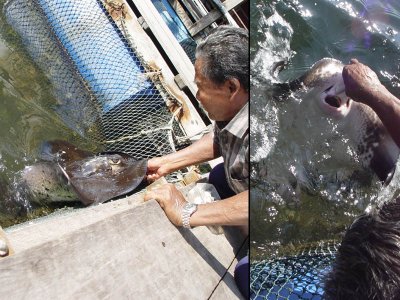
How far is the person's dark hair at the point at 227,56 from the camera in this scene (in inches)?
89.7

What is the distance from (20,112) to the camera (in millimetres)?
4371

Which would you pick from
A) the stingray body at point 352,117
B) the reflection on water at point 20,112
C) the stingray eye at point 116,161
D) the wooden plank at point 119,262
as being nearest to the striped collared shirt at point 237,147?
the wooden plank at point 119,262

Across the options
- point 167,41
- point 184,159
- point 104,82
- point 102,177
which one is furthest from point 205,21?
point 102,177

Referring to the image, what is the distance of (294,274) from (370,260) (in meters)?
0.39

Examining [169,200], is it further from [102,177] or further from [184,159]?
[102,177]

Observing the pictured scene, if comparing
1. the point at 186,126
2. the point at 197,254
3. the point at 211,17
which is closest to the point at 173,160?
the point at 186,126

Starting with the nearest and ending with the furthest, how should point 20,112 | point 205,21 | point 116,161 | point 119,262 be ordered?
point 119,262 < point 116,161 < point 20,112 < point 205,21

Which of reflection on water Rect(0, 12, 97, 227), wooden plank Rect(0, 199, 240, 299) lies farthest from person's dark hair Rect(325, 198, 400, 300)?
reflection on water Rect(0, 12, 97, 227)

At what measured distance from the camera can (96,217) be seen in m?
2.03

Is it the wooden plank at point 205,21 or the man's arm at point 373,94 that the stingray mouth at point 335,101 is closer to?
the man's arm at point 373,94

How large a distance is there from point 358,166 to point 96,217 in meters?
1.24

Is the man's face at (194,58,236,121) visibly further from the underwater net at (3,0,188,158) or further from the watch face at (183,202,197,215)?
the underwater net at (3,0,188,158)

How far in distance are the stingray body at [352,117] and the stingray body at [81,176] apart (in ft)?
6.13

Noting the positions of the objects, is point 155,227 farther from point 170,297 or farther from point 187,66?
point 187,66
